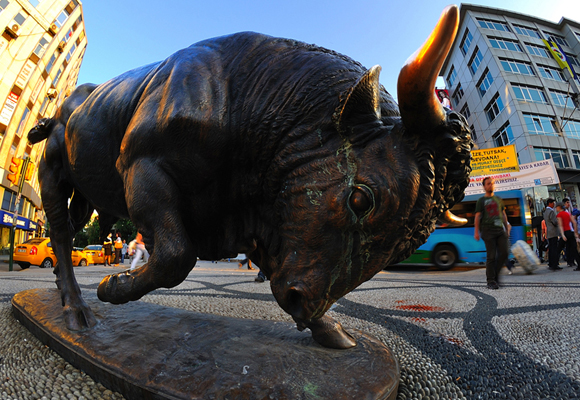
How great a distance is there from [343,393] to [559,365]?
46.6 inches

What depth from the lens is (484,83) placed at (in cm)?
3272

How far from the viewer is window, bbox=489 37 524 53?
32.6 meters

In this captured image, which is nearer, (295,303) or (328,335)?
(295,303)

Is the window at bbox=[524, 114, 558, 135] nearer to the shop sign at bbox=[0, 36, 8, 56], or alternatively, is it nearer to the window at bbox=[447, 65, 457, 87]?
the window at bbox=[447, 65, 457, 87]

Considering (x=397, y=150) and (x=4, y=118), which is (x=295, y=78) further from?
(x=4, y=118)

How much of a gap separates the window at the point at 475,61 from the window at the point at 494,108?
4.89 meters

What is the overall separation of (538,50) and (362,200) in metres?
44.4

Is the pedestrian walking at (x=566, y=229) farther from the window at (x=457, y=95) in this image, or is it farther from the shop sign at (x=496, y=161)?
the window at (x=457, y=95)

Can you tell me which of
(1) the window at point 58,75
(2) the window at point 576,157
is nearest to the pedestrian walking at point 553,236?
(2) the window at point 576,157

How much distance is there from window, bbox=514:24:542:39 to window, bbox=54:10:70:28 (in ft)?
153

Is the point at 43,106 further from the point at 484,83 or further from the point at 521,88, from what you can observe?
the point at 521,88

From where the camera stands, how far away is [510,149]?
14930 mm

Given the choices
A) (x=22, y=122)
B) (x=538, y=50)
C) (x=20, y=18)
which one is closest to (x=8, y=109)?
(x=22, y=122)

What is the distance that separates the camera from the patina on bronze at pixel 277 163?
42.1 inches
